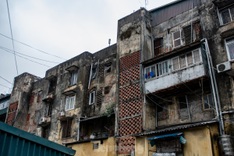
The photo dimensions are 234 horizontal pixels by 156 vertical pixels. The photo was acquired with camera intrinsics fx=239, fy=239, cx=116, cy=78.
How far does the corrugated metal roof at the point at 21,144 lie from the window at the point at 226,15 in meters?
12.3

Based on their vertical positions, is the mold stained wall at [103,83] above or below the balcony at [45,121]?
above

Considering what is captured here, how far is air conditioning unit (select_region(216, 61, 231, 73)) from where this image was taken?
1218 centimetres

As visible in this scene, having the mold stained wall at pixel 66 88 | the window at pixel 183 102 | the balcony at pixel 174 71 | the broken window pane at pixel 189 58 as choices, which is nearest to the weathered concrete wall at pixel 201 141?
the window at pixel 183 102

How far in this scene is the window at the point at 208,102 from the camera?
13334mm

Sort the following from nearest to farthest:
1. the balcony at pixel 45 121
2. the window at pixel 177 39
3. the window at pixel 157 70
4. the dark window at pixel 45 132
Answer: the window at pixel 157 70 → the window at pixel 177 39 → the balcony at pixel 45 121 → the dark window at pixel 45 132

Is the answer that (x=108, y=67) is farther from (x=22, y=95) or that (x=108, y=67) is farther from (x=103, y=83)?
(x=22, y=95)

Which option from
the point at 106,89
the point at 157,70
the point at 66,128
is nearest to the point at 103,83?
the point at 106,89

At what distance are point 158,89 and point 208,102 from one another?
2971mm

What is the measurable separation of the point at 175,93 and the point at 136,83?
2.73 meters

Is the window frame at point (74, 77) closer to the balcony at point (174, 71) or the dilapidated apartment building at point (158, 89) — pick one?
the dilapidated apartment building at point (158, 89)

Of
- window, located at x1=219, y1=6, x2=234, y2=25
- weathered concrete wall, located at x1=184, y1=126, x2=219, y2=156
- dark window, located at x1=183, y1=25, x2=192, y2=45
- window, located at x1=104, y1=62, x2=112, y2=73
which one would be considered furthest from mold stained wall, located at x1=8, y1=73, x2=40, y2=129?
window, located at x1=219, y1=6, x2=234, y2=25

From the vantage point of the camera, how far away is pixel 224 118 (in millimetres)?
11883

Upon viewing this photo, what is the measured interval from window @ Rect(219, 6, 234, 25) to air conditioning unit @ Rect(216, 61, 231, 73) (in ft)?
10.4

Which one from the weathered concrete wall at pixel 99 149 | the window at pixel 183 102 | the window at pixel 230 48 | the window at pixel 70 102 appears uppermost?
the window at pixel 230 48
